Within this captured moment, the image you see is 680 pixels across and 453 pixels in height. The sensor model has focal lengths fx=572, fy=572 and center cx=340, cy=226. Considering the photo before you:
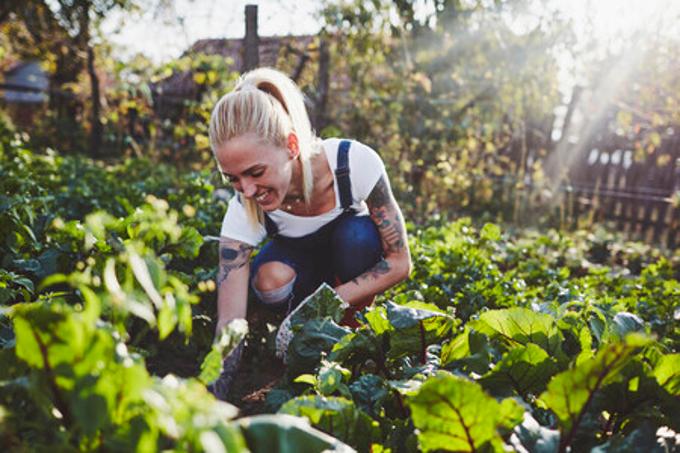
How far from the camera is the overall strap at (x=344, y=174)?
2.63 metres

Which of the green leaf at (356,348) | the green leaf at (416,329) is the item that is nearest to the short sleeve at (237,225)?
the green leaf at (356,348)

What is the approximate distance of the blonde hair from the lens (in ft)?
6.97

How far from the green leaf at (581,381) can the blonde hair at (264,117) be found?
144cm

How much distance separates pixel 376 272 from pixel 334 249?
337mm

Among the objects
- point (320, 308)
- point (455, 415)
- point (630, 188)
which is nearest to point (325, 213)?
point (320, 308)

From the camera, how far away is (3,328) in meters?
1.43

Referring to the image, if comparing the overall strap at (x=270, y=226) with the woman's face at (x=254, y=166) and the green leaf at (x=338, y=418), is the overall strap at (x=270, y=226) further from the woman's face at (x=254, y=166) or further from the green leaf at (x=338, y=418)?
the green leaf at (x=338, y=418)

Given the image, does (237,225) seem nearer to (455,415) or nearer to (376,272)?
(376,272)

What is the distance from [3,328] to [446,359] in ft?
3.69

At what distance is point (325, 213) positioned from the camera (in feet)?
9.24

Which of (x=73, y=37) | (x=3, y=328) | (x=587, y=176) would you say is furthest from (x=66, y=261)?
(x=73, y=37)

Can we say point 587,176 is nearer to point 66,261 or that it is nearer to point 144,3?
point 144,3

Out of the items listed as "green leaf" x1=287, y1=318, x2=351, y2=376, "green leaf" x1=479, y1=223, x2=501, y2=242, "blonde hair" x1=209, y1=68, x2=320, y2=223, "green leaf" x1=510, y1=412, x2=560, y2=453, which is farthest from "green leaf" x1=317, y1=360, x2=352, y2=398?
"green leaf" x1=479, y1=223, x2=501, y2=242

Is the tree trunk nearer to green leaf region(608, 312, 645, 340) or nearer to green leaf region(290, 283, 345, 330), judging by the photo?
green leaf region(290, 283, 345, 330)
